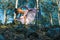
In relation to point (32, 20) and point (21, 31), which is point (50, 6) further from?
point (21, 31)

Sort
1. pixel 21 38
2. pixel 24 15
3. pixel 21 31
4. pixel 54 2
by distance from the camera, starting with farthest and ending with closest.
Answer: pixel 54 2 < pixel 24 15 < pixel 21 31 < pixel 21 38

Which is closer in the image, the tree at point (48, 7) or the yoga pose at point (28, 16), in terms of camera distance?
the yoga pose at point (28, 16)

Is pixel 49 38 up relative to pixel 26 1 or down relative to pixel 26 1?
down

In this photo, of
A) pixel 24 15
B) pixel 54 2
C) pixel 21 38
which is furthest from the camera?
pixel 54 2

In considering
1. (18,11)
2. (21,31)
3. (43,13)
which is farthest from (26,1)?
(21,31)

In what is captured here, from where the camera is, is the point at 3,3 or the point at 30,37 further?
the point at 3,3

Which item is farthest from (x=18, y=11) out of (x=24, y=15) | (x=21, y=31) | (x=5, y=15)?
(x=5, y=15)

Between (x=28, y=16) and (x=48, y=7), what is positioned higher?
(x=48, y=7)

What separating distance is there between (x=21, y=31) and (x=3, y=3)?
374 inches

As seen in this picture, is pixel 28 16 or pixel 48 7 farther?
pixel 48 7

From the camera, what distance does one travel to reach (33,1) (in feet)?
56.0

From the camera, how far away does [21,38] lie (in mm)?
6793

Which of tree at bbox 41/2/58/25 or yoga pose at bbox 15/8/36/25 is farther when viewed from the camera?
tree at bbox 41/2/58/25

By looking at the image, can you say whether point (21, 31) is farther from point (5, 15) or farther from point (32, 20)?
point (5, 15)
